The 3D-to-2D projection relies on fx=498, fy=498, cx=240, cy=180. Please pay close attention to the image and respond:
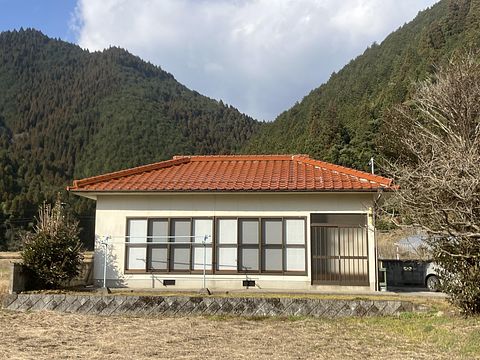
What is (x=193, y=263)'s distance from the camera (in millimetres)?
13867

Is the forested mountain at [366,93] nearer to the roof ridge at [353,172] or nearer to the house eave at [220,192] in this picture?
the roof ridge at [353,172]

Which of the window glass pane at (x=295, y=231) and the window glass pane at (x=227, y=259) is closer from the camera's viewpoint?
the window glass pane at (x=295, y=231)

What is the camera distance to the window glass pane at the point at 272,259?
13594 millimetres

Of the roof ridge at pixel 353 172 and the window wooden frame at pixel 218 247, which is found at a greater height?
the roof ridge at pixel 353 172

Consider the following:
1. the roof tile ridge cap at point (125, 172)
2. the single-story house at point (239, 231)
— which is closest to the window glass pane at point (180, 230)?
the single-story house at point (239, 231)

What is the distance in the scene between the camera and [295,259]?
13.5m

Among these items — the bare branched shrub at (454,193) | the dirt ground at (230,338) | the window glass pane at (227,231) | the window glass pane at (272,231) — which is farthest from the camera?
the window glass pane at (227,231)

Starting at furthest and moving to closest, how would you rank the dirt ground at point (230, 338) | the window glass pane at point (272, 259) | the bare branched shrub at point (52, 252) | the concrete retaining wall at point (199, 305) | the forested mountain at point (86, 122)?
the forested mountain at point (86, 122) → the window glass pane at point (272, 259) → the bare branched shrub at point (52, 252) → the concrete retaining wall at point (199, 305) → the dirt ground at point (230, 338)

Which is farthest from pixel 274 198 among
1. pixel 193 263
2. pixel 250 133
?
pixel 250 133

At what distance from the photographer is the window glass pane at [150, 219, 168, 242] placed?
14.0m

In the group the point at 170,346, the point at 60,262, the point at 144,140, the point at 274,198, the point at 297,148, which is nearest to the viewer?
the point at 170,346

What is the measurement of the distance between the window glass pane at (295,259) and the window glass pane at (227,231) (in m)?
1.53

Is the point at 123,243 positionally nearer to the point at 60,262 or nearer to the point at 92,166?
the point at 60,262

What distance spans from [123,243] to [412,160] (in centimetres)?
906
